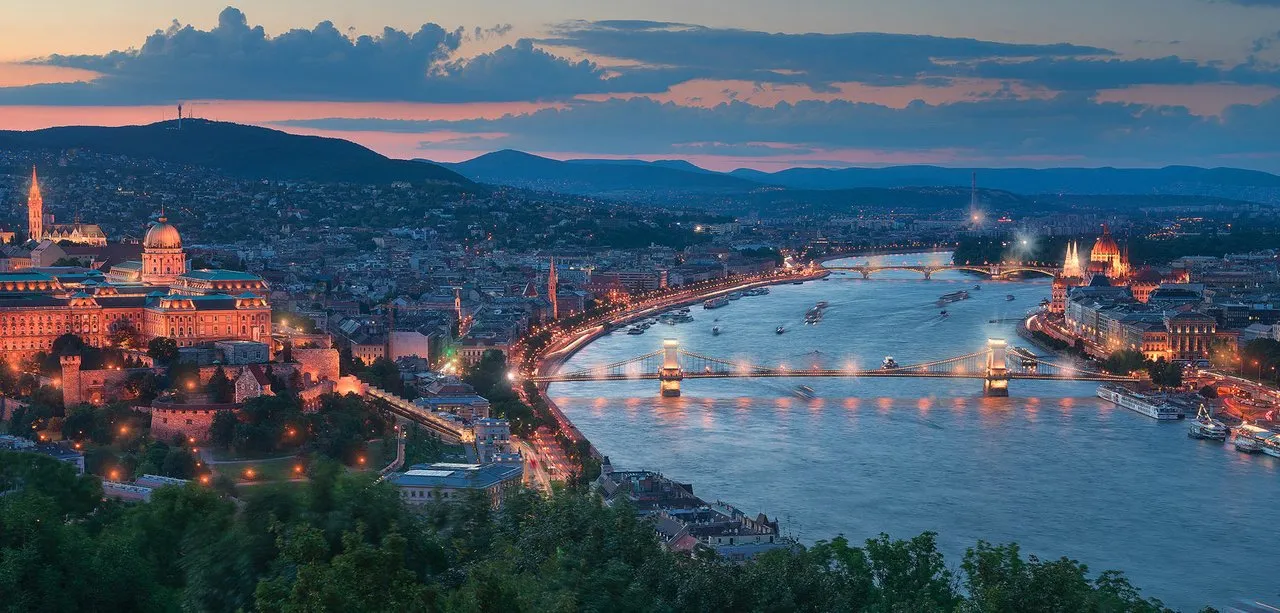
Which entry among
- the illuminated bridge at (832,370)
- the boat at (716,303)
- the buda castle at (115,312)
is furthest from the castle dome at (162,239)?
the boat at (716,303)

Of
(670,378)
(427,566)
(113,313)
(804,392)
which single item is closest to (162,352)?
(113,313)

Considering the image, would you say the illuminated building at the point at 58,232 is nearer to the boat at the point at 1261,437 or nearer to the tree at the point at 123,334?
the tree at the point at 123,334

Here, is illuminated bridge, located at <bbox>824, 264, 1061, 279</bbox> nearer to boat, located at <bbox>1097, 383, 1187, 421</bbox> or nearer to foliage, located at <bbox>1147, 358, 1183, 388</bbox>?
foliage, located at <bbox>1147, 358, 1183, 388</bbox>

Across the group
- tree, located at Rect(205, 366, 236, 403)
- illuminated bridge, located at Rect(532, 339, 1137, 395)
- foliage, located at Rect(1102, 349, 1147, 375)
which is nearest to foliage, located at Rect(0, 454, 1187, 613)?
tree, located at Rect(205, 366, 236, 403)

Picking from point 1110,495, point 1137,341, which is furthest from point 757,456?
point 1137,341

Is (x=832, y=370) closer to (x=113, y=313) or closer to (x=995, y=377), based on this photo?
(x=995, y=377)

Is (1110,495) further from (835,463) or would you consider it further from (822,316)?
(822,316)

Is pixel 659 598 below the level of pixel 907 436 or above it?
above

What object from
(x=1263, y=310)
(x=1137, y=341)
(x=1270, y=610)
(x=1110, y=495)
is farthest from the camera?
(x=1263, y=310)
